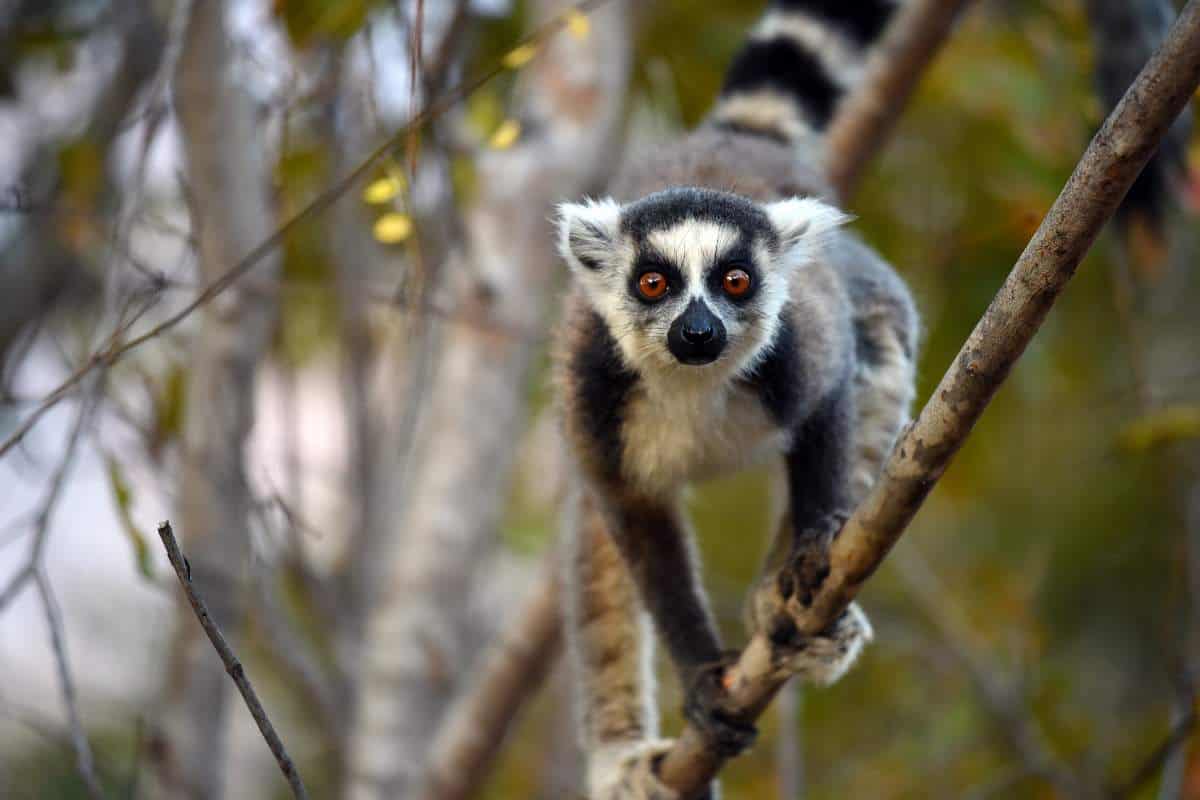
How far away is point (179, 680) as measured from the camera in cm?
457

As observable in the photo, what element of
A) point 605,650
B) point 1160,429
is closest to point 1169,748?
point 1160,429

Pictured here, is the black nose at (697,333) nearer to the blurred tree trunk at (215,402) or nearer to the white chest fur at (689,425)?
the white chest fur at (689,425)

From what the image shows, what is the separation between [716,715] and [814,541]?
1.88 ft

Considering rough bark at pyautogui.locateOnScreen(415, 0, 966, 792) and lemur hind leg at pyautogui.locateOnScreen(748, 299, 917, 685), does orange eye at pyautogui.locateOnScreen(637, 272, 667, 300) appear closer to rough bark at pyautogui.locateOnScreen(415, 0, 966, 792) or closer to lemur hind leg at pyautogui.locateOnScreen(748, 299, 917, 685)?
lemur hind leg at pyautogui.locateOnScreen(748, 299, 917, 685)

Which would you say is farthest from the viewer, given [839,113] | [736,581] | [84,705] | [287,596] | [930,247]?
[287,596]

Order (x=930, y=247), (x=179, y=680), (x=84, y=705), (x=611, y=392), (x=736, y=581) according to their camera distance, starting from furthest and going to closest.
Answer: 1. (x=84, y=705)
2. (x=736, y=581)
3. (x=930, y=247)
4. (x=179, y=680)
5. (x=611, y=392)

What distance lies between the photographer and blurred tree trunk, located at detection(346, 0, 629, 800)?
5.23 meters

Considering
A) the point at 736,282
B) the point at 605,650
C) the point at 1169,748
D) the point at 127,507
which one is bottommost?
the point at 1169,748

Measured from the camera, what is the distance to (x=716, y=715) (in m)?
3.47

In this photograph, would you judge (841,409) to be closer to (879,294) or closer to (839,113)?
(879,294)

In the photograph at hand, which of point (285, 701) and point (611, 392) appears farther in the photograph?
point (285, 701)

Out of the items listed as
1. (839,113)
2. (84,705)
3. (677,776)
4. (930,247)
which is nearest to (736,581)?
(930,247)

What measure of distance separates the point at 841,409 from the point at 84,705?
5.53 meters

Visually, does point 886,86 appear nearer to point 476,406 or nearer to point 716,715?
point 476,406
